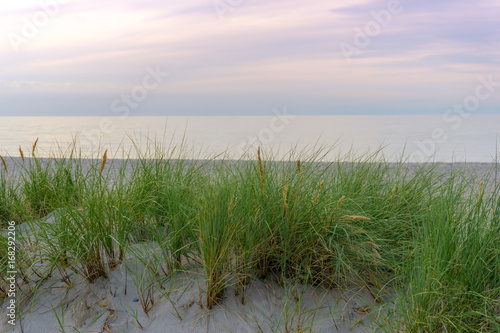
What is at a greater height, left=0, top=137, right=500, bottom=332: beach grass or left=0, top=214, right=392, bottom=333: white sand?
left=0, top=137, right=500, bottom=332: beach grass

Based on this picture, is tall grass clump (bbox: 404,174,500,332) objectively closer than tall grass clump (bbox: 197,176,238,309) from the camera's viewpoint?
Yes

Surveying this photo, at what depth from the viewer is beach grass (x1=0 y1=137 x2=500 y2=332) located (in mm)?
1999

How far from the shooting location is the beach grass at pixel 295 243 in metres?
2.00

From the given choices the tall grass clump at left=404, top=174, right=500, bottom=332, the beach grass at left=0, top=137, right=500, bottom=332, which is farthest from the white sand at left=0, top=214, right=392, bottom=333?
the tall grass clump at left=404, top=174, right=500, bottom=332

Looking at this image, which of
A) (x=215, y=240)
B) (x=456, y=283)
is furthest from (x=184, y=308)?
(x=456, y=283)

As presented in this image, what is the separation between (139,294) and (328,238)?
3.82ft

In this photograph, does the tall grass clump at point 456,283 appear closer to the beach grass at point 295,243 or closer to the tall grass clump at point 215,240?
the beach grass at point 295,243

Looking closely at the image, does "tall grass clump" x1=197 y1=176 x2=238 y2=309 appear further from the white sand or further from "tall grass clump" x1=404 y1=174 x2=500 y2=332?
"tall grass clump" x1=404 y1=174 x2=500 y2=332

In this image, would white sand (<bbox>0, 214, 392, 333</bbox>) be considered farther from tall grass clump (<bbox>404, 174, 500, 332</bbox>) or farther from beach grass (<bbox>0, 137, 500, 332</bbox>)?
tall grass clump (<bbox>404, 174, 500, 332</bbox>)

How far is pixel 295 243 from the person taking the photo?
241cm

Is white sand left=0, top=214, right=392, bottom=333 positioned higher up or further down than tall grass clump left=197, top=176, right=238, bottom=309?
further down

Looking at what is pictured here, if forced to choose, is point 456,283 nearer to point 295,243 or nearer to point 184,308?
point 295,243

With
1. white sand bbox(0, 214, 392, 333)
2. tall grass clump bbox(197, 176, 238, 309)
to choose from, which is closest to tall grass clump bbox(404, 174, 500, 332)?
white sand bbox(0, 214, 392, 333)

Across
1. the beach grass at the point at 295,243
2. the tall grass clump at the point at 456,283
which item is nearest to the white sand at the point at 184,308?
the beach grass at the point at 295,243
